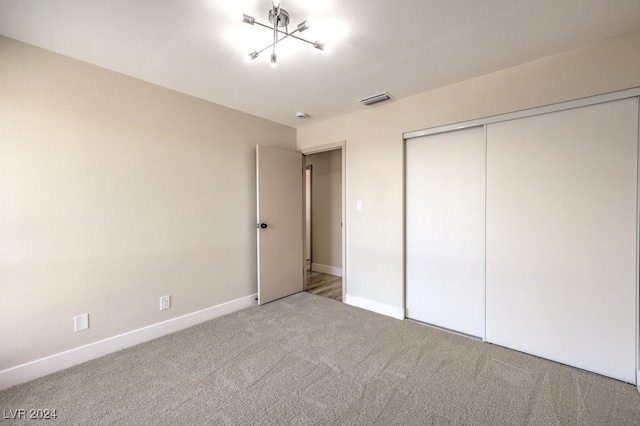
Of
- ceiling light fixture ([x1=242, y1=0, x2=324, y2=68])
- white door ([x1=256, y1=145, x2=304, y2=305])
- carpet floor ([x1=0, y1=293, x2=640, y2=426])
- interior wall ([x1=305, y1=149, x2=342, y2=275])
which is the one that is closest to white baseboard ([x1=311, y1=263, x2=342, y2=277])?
interior wall ([x1=305, y1=149, x2=342, y2=275])

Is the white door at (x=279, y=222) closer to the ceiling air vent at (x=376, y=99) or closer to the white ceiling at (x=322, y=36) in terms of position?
the white ceiling at (x=322, y=36)

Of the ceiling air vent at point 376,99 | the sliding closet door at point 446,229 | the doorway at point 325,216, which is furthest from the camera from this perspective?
the doorway at point 325,216

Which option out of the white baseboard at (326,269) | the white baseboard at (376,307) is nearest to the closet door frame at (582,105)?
the white baseboard at (376,307)

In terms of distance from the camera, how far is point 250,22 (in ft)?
5.24

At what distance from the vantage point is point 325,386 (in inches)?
73.7

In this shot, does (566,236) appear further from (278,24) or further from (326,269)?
(326,269)

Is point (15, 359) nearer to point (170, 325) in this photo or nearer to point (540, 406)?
point (170, 325)

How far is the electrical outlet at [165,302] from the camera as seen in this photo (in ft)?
8.71

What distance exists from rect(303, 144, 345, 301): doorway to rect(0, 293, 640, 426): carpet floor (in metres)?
2.24

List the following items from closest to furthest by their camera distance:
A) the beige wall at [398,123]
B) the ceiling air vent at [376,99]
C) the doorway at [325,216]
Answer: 1. the beige wall at [398,123]
2. the ceiling air vent at [376,99]
3. the doorway at [325,216]

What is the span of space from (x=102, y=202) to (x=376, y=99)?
2842 millimetres

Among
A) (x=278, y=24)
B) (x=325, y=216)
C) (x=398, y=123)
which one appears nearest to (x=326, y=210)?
(x=325, y=216)

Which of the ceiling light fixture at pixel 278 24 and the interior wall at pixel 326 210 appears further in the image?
the interior wall at pixel 326 210

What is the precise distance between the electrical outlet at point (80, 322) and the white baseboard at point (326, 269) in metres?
3.49
